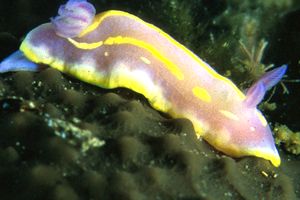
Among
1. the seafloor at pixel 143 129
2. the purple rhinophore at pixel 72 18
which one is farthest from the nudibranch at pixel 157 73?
the seafloor at pixel 143 129

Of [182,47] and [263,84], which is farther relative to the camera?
[182,47]

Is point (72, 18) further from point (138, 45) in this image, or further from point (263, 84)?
point (263, 84)

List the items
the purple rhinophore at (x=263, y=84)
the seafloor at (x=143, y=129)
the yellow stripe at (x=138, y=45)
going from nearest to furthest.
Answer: the seafloor at (x=143, y=129) → the purple rhinophore at (x=263, y=84) → the yellow stripe at (x=138, y=45)

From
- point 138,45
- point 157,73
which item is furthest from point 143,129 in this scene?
point 138,45

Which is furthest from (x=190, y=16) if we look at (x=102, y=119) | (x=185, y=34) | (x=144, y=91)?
(x=102, y=119)

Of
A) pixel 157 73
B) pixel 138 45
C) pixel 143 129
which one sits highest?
pixel 138 45

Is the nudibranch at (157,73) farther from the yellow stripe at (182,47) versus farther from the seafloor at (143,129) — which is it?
the seafloor at (143,129)

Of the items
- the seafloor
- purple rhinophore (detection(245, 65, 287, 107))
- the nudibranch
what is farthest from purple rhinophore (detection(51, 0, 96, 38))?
purple rhinophore (detection(245, 65, 287, 107))
